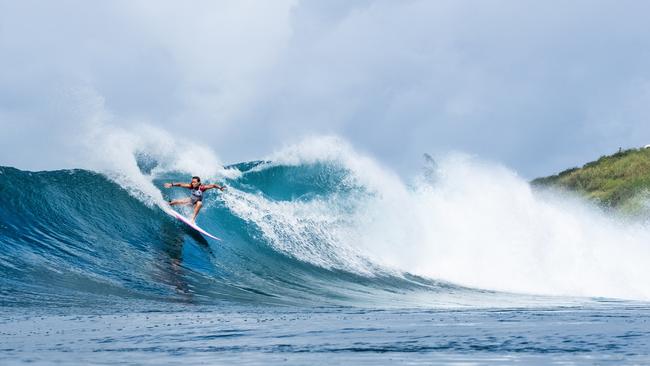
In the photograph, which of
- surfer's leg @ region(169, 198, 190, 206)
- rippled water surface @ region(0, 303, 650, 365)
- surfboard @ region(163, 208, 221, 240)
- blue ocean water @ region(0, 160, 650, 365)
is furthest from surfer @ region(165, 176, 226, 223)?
rippled water surface @ region(0, 303, 650, 365)

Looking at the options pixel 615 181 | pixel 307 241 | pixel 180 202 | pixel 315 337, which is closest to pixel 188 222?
pixel 180 202

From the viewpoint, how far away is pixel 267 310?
40.7 ft

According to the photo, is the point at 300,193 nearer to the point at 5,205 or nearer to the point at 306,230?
the point at 306,230

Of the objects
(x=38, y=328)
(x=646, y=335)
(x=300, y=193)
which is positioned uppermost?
(x=300, y=193)

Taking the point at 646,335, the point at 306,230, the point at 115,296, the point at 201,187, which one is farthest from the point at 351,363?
the point at 306,230

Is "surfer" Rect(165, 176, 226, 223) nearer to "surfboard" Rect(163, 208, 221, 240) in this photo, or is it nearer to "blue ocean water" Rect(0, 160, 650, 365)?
"surfboard" Rect(163, 208, 221, 240)

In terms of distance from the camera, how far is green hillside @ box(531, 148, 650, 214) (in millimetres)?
55188

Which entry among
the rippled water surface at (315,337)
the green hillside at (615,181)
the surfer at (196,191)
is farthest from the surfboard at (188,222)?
the green hillside at (615,181)

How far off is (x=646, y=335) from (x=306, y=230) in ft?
43.6

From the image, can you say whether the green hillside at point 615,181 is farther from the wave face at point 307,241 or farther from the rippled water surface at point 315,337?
the rippled water surface at point 315,337

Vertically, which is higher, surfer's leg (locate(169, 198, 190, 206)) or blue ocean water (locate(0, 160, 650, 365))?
surfer's leg (locate(169, 198, 190, 206))

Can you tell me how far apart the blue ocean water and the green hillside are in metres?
35.1

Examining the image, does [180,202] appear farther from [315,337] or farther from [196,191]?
[315,337]

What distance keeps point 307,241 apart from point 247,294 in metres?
6.33
